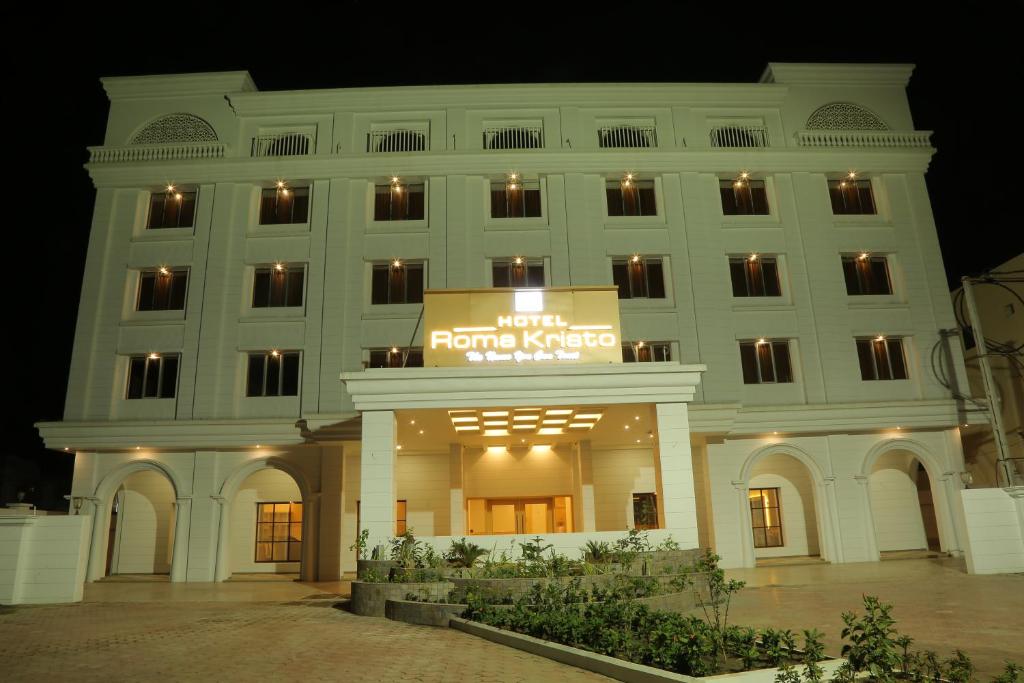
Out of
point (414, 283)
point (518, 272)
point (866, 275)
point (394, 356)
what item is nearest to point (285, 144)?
point (414, 283)

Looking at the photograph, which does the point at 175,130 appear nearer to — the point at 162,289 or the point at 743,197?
the point at 162,289

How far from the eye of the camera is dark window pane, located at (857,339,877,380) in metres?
24.6

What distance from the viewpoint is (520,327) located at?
1903 cm

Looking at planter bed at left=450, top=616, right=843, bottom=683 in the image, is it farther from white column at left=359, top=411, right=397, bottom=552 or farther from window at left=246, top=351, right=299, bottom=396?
window at left=246, top=351, right=299, bottom=396

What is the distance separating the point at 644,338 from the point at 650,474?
4.97m

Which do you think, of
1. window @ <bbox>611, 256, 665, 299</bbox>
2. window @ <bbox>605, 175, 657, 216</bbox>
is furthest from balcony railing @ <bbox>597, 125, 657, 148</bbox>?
window @ <bbox>611, 256, 665, 299</bbox>

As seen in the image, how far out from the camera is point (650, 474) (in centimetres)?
2533

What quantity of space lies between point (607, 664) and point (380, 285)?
61.5 ft

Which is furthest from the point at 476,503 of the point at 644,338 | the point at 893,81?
the point at 893,81

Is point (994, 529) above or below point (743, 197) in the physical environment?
below

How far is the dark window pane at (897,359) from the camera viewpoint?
80.7ft

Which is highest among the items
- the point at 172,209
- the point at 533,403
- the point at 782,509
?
the point at 172,209

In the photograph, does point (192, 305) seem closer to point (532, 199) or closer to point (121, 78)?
point (121, 78)

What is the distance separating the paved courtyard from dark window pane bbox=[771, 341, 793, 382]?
723 cm
